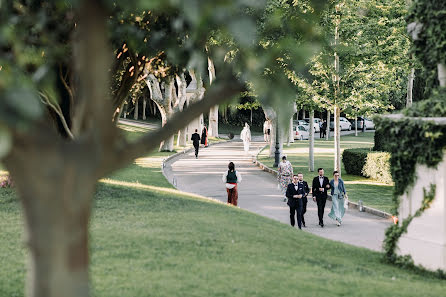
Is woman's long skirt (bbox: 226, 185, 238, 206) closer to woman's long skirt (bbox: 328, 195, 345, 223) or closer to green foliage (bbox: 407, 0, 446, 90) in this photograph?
woman's long skirt (bbox: 328, 195, 345, 223)

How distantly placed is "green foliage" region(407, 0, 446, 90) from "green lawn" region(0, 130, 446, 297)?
13.9 ft

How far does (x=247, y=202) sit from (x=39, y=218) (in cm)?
1964

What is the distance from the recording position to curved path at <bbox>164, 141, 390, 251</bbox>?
18.3 meters

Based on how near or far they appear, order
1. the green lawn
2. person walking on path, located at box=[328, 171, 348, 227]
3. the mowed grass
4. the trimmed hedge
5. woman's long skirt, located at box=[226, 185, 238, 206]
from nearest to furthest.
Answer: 1. the green lawn
2. person walking on path, located at box=[328, 171, 348, 227]
3. woman's long skirt, located at box=[226, 185, 238, 206]
4. the mowed grass
5. the trimmed hedge

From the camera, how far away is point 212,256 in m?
11.8

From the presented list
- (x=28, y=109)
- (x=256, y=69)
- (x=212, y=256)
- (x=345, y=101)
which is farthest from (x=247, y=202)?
(x=28, y=109)

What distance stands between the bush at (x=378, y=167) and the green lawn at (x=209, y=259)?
1336cm

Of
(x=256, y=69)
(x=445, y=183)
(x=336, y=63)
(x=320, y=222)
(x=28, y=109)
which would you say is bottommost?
(x=320, y=222)

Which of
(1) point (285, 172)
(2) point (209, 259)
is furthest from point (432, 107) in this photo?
(1) point (285, 172)

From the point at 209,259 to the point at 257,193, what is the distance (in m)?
14.8

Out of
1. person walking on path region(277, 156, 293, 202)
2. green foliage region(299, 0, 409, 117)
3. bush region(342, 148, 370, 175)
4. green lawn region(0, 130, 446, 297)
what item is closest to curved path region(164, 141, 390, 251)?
person walking on path region(277, 156, 293, 202)

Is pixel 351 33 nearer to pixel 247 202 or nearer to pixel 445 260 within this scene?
pixel 247 202

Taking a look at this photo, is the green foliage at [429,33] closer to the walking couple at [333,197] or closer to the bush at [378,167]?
the walking couple at [333,197]

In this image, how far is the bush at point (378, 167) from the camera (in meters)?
29.4
